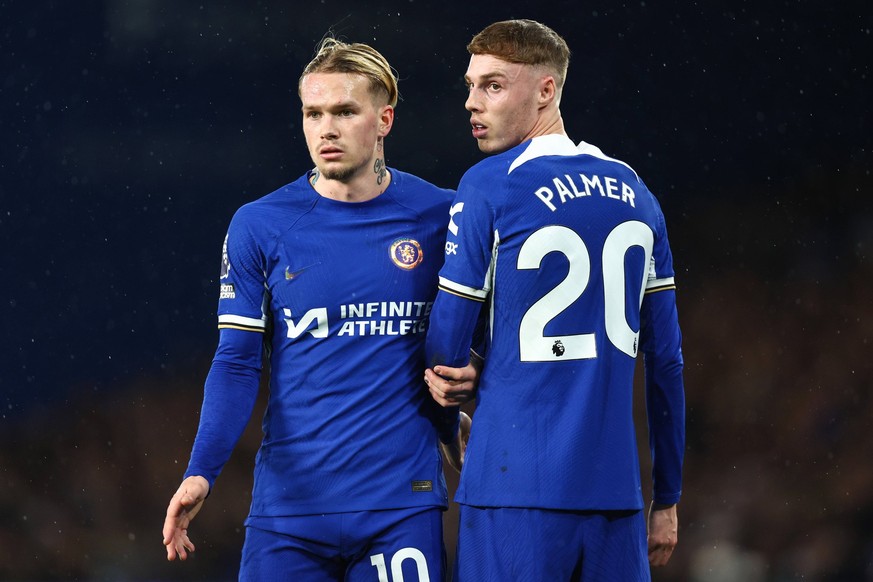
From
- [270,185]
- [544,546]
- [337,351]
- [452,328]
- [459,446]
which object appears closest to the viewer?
[544,546]

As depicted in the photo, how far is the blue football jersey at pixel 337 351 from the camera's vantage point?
210cm

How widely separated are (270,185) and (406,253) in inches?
159

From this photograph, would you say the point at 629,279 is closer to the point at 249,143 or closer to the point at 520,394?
the point at 520,394

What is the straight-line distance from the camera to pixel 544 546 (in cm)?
189

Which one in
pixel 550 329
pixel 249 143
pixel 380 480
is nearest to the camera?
pixel 550 329

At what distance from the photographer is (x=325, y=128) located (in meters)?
2.19

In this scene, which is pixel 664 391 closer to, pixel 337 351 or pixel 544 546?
pixel 544 546

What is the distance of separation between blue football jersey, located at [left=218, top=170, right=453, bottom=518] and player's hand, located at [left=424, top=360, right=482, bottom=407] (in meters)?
0.11

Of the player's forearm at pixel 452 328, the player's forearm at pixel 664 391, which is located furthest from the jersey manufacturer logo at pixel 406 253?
the player's forearm at pixel 664 391

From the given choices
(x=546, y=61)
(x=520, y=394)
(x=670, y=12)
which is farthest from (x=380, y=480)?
(x=670, y=12)

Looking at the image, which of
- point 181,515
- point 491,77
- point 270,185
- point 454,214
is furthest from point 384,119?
point 270,185

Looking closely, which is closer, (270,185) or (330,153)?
(330,153)

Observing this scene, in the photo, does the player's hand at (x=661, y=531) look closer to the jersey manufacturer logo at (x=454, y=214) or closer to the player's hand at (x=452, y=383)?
the player's hand at (x=452, y=383)

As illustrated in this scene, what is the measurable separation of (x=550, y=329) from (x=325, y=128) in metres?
0.64
